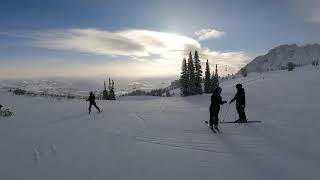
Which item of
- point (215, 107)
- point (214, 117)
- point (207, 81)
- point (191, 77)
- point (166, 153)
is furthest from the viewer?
point (207, 81)

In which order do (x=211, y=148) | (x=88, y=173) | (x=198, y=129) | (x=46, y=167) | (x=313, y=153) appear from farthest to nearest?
(x=198, y=129), (x=211, y=148), (x=313, y=153), (x=46, y=167), (x=88, y=173)

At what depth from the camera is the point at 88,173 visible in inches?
347

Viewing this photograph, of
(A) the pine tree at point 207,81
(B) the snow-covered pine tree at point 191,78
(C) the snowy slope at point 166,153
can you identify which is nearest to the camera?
(C) the snowy slope at point 166,153

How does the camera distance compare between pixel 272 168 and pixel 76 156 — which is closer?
pixel 272 168

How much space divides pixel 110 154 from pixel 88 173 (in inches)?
81.0

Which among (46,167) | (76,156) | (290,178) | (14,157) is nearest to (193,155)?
(290,178)

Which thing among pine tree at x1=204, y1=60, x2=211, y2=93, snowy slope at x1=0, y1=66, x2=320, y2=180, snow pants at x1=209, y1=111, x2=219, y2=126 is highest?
pine tree at x1=204, y1=60, x2=211, y2=93

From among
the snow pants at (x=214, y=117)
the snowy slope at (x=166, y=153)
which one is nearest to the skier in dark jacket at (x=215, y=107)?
the snow pants at (x=214, y=117)

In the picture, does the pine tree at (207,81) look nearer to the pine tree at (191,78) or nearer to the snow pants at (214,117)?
the pine tree at (191,78)

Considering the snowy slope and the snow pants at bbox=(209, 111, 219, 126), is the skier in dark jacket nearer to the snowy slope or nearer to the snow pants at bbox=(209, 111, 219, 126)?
the snow pants at bbox=(209, 111, 219, 126)

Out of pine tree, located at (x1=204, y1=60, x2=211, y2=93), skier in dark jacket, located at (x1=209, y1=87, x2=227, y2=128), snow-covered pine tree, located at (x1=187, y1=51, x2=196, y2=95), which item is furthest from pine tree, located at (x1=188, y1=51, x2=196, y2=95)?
skier in dark jacket, located at (x1=209, y1=87, x2=227, y2=128)

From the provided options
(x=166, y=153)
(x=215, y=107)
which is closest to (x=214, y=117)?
(x=215, y=107)

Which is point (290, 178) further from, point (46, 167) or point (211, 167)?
point (46, 167)

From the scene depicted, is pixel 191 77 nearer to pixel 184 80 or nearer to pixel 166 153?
pixel 184 80
